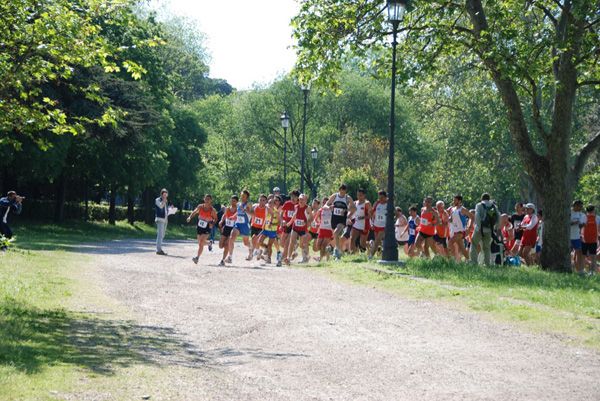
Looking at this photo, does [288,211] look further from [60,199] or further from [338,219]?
[60,199]

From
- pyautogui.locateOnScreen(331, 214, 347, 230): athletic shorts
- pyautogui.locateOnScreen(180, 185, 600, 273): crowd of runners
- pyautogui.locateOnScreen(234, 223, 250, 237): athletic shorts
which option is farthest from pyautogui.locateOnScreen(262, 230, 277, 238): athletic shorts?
pyautogui.locateOnScreen(331, 214, 347, 230): athletic shorts

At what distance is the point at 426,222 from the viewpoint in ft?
65.0

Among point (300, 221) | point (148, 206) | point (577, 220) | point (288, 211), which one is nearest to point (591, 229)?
point (577, 220)

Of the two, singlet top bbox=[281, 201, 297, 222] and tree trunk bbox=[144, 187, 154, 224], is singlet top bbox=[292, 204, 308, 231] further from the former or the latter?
tree trunk bbox=[144, 187, 154, 224]

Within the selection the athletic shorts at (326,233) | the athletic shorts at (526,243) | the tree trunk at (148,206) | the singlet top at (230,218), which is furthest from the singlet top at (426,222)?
the tree trunk at (148,206)

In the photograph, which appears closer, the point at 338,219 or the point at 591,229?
the point at 591,229

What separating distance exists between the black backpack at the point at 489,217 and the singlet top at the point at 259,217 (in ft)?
21.3

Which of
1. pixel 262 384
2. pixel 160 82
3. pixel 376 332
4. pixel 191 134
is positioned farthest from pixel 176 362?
pixel 191 134

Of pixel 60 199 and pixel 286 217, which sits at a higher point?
pixel 60 199

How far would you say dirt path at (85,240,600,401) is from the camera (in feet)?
19.6

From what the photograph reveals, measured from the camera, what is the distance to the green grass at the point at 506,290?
9.40m

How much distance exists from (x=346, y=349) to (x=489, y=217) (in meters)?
10.8

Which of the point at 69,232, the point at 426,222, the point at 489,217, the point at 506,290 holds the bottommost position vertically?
the point at 506,290

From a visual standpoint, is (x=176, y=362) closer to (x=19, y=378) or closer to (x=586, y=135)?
(x=19, y=378)
